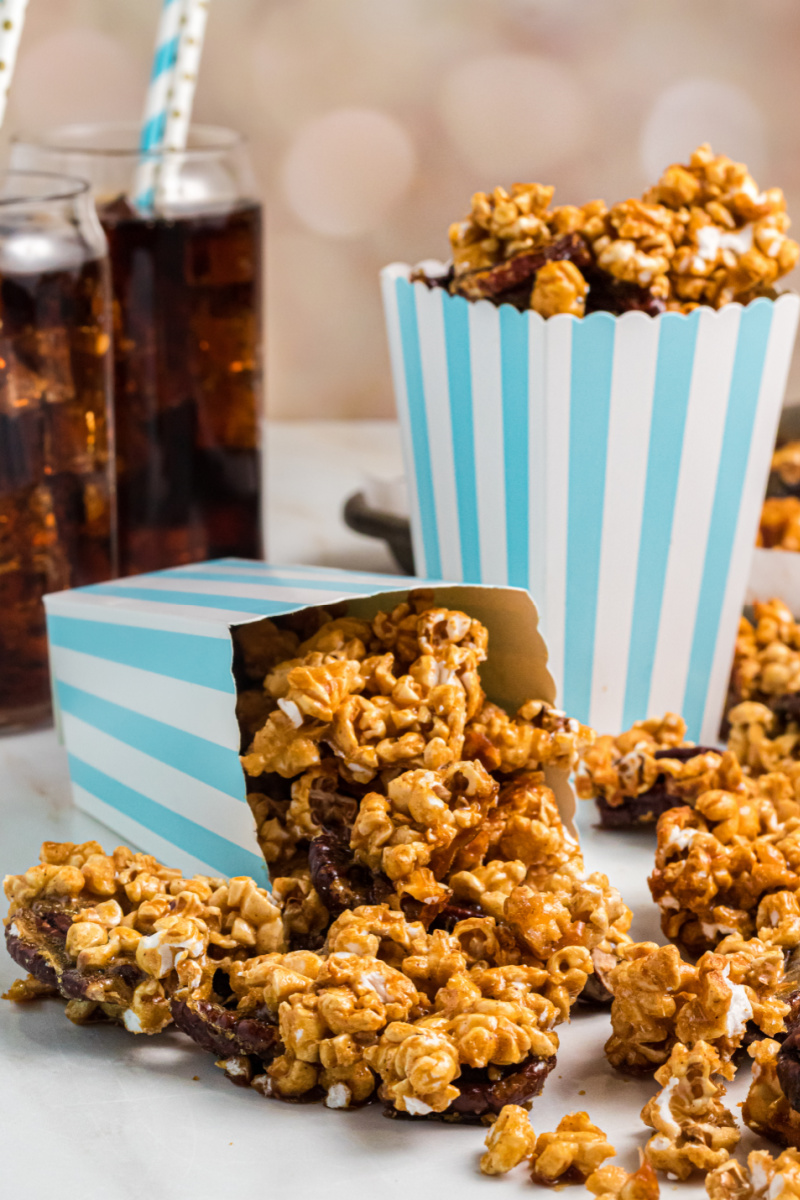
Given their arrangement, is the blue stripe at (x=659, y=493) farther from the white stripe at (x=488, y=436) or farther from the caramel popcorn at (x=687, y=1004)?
the caramel popcorn at (x=687, y=1004)

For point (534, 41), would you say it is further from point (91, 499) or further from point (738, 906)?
point (738, 906)

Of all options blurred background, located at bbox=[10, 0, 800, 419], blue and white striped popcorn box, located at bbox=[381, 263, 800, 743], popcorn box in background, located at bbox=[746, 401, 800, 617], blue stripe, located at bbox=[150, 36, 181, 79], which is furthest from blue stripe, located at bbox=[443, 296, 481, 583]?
blurred background, located at bbox=[10, 0, 800, 419]

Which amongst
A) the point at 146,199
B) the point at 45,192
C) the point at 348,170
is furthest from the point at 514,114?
the point at 45,192

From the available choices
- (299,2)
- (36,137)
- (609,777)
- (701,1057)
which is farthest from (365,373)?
(701,1057)

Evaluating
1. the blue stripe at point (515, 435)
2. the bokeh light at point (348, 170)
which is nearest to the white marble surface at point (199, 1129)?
the blue stripe at point (515, 435)

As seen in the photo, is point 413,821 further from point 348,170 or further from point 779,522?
point 348,170
